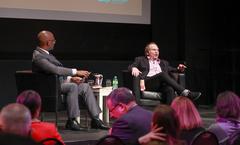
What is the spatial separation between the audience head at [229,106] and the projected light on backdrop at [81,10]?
4.35 metres

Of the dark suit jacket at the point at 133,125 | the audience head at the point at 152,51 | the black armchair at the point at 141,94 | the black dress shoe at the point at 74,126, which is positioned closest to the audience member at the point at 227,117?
the dark suit jacket at the point at 133,125

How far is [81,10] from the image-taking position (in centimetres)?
757

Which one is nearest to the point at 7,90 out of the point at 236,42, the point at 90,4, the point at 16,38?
the point at 16,38

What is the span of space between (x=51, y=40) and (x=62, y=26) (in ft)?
6.91

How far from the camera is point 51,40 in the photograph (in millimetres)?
5512

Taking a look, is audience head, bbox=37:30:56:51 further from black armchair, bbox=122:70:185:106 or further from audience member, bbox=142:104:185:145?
audience member, bbox=142:104:185:145

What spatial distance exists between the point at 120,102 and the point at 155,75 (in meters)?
3.36

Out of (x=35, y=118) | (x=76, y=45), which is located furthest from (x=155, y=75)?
(x=35, y=118)

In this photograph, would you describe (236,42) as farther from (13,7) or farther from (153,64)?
(13,7)

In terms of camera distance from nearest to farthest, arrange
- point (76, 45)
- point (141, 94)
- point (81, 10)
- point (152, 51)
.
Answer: point (141, 94)
point (152, 51)
point (81, 10)
point (76, 45)

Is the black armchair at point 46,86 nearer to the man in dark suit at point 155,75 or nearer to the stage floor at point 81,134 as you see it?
the stage floor at point 81,134

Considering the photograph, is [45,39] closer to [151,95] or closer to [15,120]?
[151,95]

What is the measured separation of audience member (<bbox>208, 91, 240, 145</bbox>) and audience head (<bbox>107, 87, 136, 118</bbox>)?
A: 0.55 metres

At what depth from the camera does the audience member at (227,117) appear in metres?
3.28
